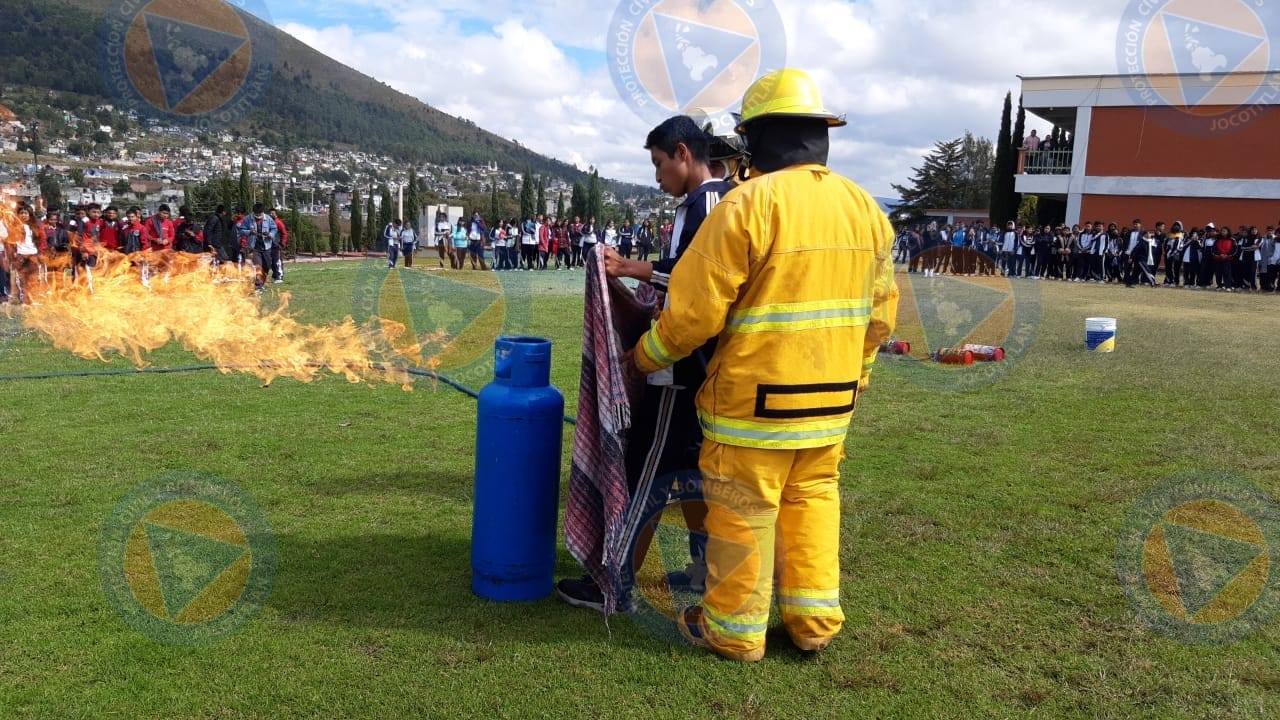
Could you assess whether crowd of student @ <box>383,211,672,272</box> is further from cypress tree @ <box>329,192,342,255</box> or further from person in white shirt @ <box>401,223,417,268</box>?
cypress tree @ <box>329,192,342,255</box>

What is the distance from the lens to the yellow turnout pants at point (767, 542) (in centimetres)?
354

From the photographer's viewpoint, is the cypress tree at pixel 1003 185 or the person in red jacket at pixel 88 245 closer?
the person in red jacket at pixel 88 245

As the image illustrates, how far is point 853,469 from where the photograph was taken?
6.55 m

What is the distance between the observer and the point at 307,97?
143625mm

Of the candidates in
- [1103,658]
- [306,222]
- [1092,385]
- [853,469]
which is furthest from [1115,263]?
[306,222]

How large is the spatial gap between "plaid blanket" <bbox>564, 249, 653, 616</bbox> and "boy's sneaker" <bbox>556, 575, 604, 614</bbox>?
0.14 metres

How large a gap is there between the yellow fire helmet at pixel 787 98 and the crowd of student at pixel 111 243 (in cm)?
1664

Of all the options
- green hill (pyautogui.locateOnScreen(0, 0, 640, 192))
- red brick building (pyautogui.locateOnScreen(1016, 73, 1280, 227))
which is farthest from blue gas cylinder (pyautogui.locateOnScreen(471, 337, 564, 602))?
green hill (pyautogui.locateOnScreen(0, 0, 640, 192))

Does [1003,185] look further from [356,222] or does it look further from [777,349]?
[777,349]

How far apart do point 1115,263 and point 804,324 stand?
3157 cm

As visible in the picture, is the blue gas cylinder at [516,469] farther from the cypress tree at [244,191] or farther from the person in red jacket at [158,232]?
the cypress tree at [244,191]

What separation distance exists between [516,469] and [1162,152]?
43348 millimetres

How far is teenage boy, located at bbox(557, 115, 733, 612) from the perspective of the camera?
400cm

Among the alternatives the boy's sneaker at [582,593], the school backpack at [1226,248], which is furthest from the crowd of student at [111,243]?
the school backpack at [1226,248]
